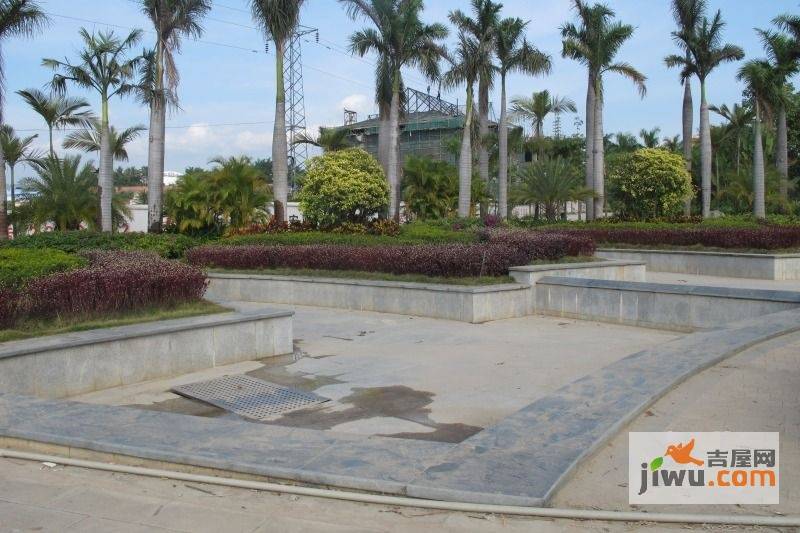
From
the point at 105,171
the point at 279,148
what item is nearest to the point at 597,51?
the point at 279,148

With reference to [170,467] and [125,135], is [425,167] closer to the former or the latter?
[125,135]

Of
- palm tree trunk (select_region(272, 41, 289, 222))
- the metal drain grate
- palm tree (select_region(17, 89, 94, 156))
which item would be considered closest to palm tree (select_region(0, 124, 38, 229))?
palm tree (select_region(17, 89, 94, 156))

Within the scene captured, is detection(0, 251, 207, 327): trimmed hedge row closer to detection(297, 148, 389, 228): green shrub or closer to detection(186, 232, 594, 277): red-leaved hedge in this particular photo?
detection(186, 232, 594, 277): red-leaved hedge

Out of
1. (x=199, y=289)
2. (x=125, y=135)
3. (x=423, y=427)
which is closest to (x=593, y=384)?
(x=423, y=427)

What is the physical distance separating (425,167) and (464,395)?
22.7 meters

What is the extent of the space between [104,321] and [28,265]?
63.8 inches

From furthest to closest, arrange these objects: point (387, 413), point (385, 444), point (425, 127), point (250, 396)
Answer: point (425, 127) → point (250, 396) → point (387, 413) → point (385, 444)

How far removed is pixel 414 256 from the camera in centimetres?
1382

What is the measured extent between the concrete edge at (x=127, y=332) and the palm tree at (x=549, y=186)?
20570 millimetres

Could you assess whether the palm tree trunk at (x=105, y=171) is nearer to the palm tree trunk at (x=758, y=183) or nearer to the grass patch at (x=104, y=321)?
the grass patch at (x=104, y=321)

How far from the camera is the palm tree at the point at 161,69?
2150cm

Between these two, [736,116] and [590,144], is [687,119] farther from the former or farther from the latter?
[736,116]

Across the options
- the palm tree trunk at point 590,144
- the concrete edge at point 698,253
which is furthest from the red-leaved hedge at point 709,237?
the palm tree trunk at point 590,144

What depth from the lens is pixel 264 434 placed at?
5.07 meters
